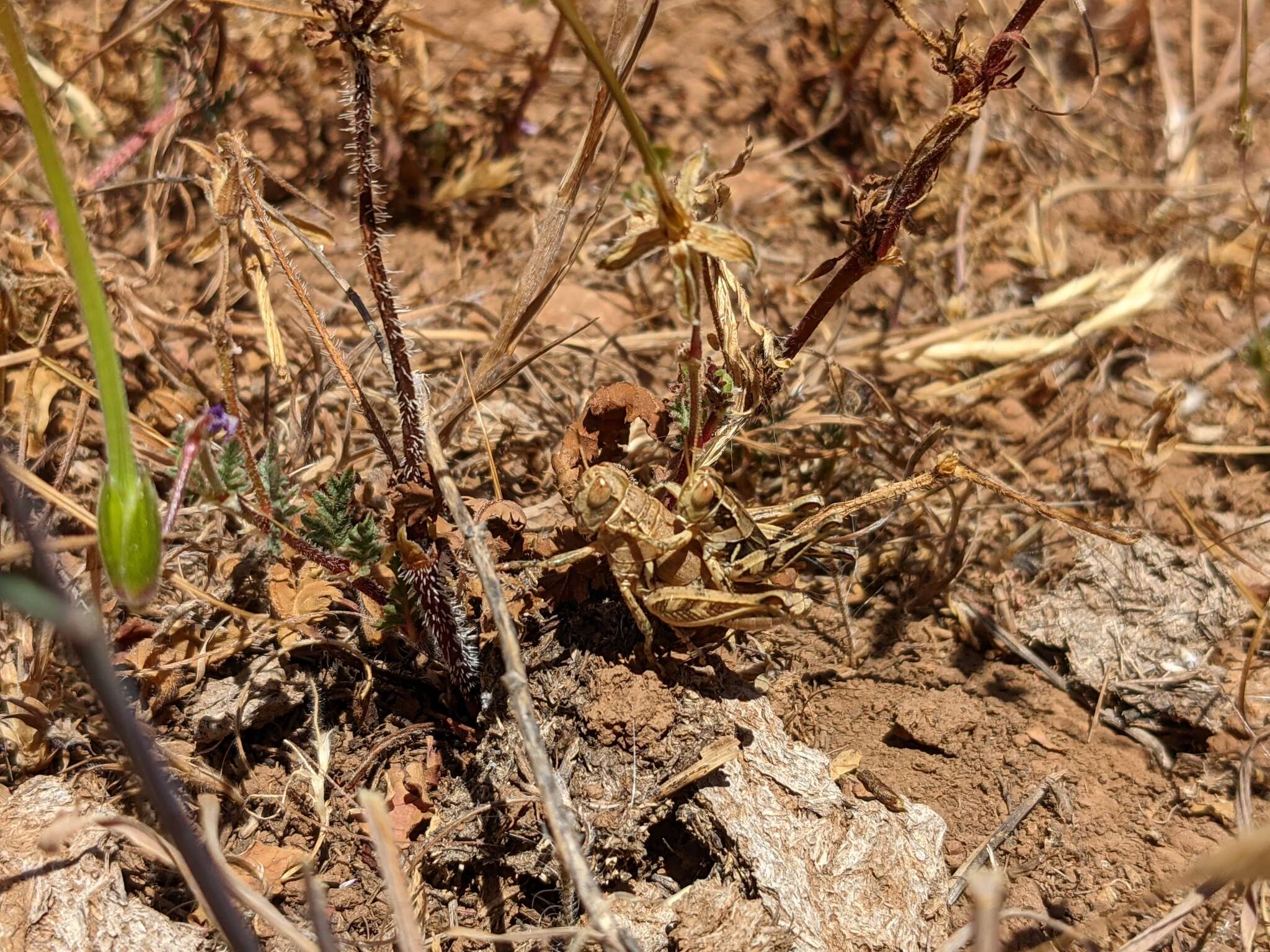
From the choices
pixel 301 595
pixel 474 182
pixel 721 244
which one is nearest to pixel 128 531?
pixel 301 595

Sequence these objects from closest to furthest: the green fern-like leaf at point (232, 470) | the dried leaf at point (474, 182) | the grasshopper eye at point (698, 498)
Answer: the grasshopper eye at point (698, 498) → the green fern-like leaf at point (232, 470) → the dried leaf at point (474, 182)

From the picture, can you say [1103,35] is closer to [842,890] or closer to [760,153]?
[760,153]

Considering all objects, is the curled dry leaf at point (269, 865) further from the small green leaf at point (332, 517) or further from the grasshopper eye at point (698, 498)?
the grasshopper eye at point (698, 498)

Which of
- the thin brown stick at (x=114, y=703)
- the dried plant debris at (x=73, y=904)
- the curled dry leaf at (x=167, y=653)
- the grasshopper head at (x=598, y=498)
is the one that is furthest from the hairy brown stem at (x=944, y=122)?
the dried plant debris at (x=73, y=904)

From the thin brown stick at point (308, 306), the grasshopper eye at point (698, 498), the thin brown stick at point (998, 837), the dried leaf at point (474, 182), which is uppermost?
the dried leaf at point (474, 182)

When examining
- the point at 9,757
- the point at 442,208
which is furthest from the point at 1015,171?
the point at 9,757

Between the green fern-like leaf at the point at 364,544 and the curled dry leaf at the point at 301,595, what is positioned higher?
the green fern-like leaf at the point at 364,544
